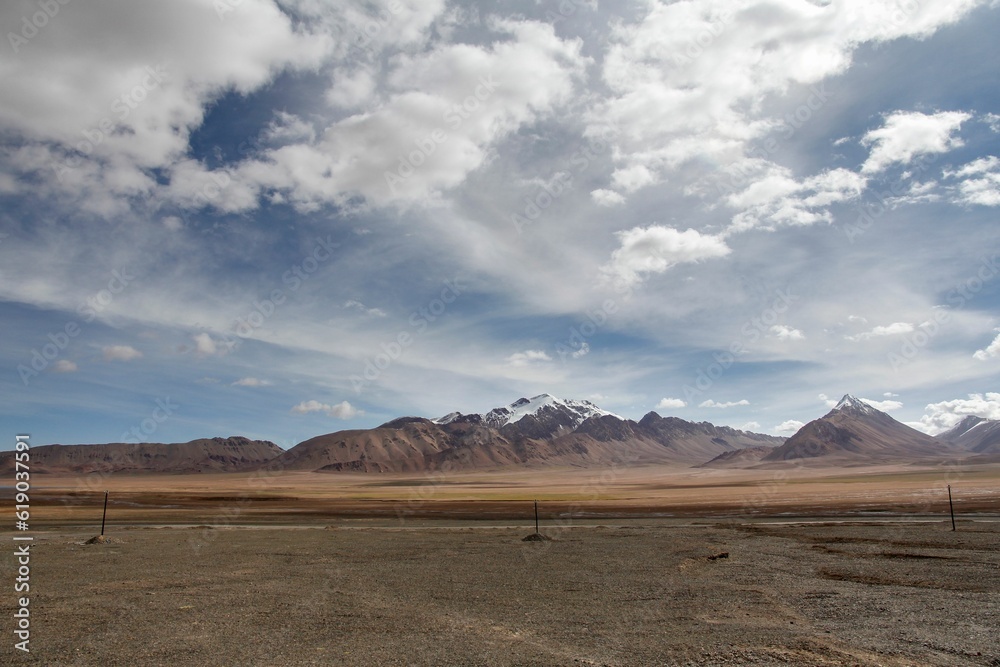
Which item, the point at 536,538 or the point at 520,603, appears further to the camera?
the point at 536,538

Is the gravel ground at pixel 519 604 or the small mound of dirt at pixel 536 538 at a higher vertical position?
the gravel ground at pixel 519 604

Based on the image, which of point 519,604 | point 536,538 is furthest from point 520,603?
point 536,538

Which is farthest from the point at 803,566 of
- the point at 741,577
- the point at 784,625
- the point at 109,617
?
the point at 109,617

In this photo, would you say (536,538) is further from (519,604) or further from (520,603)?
(519,604)

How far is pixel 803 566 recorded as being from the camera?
20766 mm

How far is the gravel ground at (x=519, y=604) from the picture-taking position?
10469 millimetres

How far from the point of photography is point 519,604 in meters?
14.8

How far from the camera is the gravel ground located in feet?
34.3

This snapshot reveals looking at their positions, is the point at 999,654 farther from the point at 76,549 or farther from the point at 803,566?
the point at 76,549

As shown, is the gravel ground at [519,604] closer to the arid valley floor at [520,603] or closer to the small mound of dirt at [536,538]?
the arid valley floor at [520,603]

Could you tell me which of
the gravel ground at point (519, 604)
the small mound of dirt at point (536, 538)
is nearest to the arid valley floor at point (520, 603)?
the gravel ground at point (519, 604)

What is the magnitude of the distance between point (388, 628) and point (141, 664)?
4453mm

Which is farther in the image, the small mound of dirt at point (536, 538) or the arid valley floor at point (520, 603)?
the small mound of dirt at point (536, 538)

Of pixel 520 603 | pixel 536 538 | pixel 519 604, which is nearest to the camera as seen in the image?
pixel 519 604
